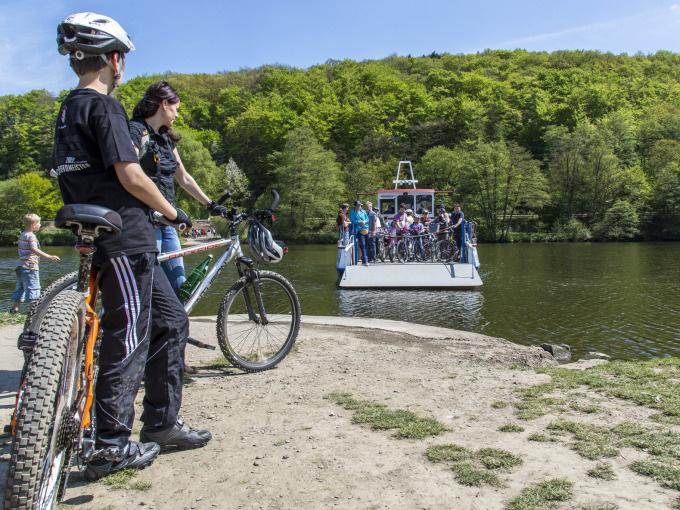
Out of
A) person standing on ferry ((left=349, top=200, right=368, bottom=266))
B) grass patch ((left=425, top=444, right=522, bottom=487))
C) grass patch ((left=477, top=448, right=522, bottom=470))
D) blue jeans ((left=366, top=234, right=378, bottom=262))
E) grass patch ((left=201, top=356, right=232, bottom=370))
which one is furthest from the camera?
blue jeans ((left=366, top=234, right=378, bottom=262))

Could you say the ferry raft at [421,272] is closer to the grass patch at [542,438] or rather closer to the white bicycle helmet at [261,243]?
the white bicycle helmet at [261,243]

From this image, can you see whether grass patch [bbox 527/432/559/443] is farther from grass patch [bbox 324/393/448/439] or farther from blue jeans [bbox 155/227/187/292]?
blue jeans [bbox 155/227/187/292]

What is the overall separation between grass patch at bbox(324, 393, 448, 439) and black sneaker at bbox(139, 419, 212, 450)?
0.93 meters

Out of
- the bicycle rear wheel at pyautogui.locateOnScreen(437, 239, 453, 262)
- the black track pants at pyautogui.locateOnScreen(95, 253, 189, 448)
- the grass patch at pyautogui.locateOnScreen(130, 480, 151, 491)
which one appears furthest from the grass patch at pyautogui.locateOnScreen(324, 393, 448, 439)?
the bicycle rear wheel at pyautogui.locateOnScreen(437, 239, 453, 262)

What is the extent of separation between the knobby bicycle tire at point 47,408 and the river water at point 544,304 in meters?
4.40

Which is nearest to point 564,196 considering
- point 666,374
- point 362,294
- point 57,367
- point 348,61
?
point 362,294

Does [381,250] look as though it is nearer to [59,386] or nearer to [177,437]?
[177,437]

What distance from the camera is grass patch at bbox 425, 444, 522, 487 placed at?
8.82 feet

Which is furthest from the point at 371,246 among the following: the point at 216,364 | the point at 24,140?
the point at 24,140

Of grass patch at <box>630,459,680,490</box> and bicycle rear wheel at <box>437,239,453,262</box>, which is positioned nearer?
grass patch at <box>630,459,680,490</box>

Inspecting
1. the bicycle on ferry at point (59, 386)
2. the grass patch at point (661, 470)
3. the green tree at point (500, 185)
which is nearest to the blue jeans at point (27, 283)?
the bicycle on ferry at point (59, 386)

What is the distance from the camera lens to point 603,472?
2750mm

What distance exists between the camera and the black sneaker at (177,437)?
304 centimetres

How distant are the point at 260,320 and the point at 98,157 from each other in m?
2.70
